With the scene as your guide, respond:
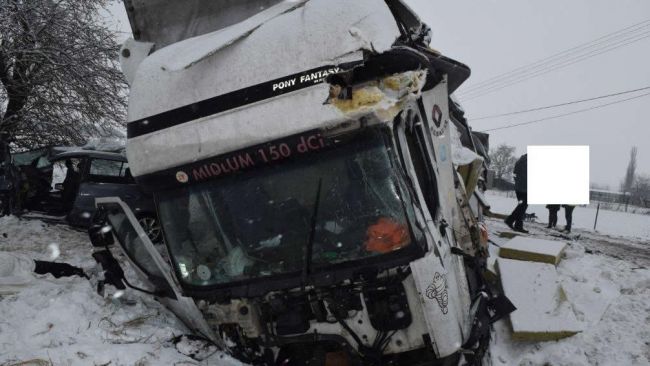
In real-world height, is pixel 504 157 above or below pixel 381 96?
below

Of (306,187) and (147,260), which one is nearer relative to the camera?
(306,187)

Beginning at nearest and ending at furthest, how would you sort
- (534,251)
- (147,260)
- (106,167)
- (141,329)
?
(141,329) → (147,260) → (534,251) → (106,167)

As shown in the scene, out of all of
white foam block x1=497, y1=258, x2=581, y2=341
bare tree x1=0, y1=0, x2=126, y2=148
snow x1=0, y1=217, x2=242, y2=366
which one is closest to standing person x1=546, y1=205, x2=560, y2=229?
white foam block x1=497, y1=258, x2=581, y2=341

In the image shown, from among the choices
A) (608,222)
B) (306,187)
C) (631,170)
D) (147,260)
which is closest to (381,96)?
(306,187)

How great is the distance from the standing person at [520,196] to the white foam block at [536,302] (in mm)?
5216

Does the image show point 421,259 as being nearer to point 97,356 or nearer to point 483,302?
point 483,302

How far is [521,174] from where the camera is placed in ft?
32.7

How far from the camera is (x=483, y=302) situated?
3.51 meters

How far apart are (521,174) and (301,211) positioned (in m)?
8.54

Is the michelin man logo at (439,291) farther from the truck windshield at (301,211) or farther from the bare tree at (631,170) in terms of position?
the bare tree at (631,170)

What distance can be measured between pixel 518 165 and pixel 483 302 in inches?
295

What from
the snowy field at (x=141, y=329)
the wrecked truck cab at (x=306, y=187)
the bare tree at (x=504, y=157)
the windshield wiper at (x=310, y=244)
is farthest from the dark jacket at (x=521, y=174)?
the bare tree at (x=504, y=157)

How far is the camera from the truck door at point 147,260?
3.47 m

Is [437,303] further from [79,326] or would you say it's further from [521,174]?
[521,174]
